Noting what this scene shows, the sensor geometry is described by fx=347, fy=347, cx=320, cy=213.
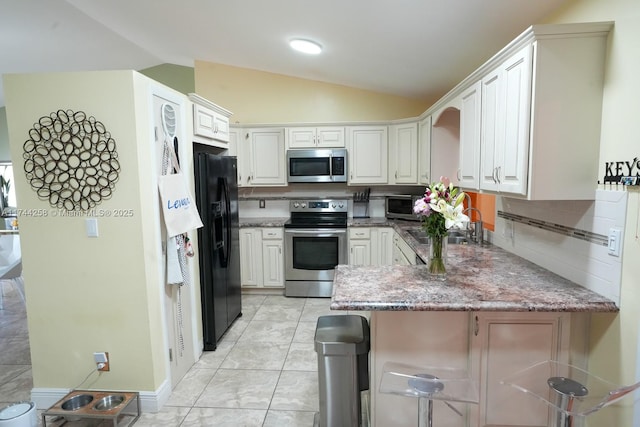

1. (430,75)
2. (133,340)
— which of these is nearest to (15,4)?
(133,340)

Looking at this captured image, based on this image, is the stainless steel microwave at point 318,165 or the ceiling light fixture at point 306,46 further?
the stainless steel microwave at point 318,165

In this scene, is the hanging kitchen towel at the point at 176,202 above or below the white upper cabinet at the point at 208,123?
below

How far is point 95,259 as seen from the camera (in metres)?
2.13

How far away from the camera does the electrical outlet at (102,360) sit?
2197 millimetres

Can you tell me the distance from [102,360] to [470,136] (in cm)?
284

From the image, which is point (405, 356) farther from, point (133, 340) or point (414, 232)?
point (414, 232)

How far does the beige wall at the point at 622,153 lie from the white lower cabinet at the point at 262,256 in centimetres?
319

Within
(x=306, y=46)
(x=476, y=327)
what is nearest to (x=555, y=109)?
(x=476, y=327)

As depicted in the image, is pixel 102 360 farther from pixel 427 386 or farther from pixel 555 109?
pixel 555 109

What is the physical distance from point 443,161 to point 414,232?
803 mm

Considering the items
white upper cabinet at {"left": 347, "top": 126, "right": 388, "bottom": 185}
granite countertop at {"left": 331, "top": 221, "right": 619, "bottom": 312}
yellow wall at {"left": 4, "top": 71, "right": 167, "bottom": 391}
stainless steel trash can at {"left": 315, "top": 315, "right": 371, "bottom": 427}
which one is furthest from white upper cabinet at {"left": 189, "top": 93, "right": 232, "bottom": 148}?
stainless steel trash can at {"left": 315, "top": 315, "right": 371, "bottom": 427}

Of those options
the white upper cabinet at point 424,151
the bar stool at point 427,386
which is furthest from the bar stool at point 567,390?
the white upper cabinet at point 424,151

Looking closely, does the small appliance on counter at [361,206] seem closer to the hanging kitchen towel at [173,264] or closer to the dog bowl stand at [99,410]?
the hanging kitchen towel at [173,264]

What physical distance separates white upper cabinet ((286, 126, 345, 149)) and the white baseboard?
294 cm
